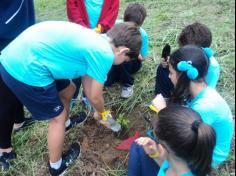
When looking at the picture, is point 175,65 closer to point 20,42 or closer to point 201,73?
point 201,73

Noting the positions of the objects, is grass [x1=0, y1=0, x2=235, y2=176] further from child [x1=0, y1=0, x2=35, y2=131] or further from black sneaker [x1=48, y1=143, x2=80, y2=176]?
child [x1=0, y1=0, x2=35, y2=131]

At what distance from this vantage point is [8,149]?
9.41 feet

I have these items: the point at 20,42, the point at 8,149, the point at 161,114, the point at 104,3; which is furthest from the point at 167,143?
the point at 104,3

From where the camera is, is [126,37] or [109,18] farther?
[109,18]

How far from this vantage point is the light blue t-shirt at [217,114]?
2188 millimetres

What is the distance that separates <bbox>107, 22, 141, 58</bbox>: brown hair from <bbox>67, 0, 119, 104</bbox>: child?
1.04 metres

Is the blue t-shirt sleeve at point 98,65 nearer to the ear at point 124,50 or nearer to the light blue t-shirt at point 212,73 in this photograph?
the ear at point 124,50

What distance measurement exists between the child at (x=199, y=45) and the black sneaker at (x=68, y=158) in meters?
0.88

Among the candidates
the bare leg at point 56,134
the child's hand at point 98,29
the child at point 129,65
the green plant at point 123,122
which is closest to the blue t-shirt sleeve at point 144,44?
the child at point 129,65

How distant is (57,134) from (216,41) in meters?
2.14

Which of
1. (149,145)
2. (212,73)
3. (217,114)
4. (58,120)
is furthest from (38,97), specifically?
(212,73)

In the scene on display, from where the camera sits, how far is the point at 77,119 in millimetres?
3184

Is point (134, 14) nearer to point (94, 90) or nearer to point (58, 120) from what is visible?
point (94, 90)

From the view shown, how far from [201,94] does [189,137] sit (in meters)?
0.60
